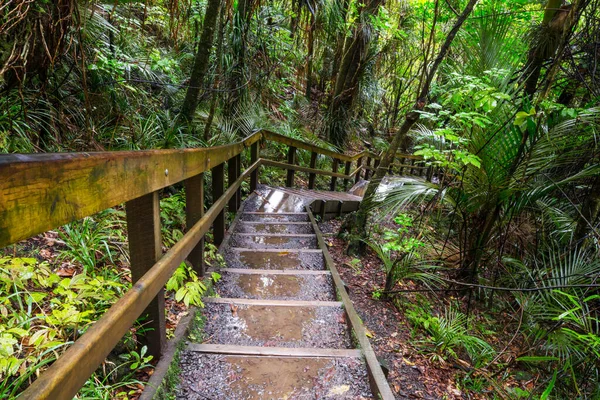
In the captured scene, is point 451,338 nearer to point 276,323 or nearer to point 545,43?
point 276,323

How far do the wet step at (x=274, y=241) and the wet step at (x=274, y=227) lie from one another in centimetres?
25

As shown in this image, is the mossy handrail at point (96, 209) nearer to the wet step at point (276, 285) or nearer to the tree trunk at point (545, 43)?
the wet step at point (276, 285)

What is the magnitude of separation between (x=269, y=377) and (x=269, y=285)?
108 cm

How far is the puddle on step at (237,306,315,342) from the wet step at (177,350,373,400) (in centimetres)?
28

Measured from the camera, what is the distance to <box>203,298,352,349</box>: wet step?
81.0 inches

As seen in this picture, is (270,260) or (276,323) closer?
(276,323)

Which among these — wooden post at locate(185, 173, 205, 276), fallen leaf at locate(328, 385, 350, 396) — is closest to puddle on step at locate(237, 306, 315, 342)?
fallen leaf at locate(328, 385, 350, 396)

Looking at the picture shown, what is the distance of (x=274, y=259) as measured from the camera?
130 inches

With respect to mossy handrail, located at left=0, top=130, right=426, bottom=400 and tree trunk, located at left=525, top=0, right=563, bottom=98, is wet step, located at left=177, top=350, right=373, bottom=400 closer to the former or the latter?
mossy handrail, located at left=0, top=130, right=426, bottom=400

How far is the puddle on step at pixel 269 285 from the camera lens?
2.66 m

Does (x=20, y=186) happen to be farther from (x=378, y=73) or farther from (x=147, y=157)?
(x=378, y=73)

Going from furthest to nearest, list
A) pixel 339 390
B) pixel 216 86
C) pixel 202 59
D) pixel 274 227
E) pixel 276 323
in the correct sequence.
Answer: pixel 216 86 < pixel 274 227 < pixel 202 59 < pixel 276 323 < pixel 339 390

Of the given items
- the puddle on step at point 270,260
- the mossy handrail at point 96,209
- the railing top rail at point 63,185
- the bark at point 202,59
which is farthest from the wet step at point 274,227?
the railing top rail at point 63,185

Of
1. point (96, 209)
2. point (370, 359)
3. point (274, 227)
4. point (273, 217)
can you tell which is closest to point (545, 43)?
point (370, 359)
